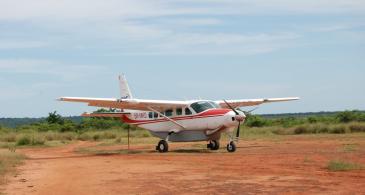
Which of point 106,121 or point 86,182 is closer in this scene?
point 86,182

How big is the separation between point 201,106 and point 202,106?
47mm

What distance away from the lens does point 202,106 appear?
1150 inches

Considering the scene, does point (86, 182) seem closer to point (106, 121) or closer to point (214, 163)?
point (214, 163)

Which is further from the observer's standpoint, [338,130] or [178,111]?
[338,130]

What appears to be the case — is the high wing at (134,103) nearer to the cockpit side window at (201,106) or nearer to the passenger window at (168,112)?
the passenger window at (168,112)

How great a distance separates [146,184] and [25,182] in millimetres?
3316

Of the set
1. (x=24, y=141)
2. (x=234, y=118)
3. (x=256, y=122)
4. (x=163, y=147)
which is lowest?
(x=163, y=147)

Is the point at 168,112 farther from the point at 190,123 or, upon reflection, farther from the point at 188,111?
the point at 190,123

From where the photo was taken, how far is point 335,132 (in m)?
47.0

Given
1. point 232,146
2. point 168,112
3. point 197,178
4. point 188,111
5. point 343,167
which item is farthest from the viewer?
point 168,112

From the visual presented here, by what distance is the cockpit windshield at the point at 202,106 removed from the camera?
95.4 feet

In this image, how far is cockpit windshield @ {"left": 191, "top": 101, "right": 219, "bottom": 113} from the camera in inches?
1145

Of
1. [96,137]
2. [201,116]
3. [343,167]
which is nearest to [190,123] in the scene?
[201,116]

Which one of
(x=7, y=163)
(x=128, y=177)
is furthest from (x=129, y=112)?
(x=128, y=177)
